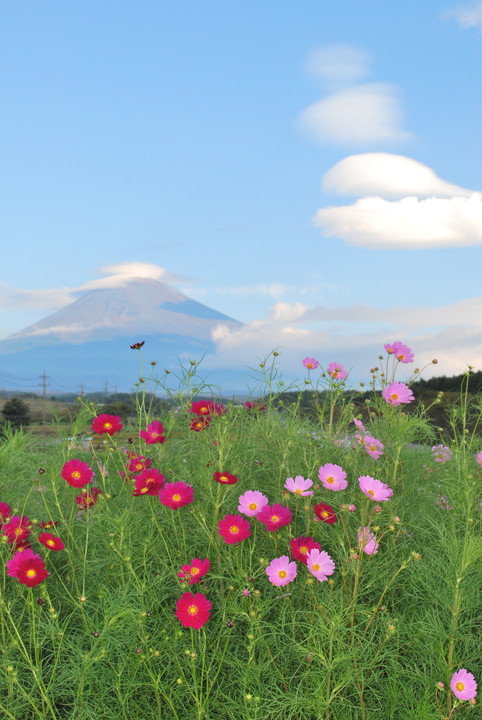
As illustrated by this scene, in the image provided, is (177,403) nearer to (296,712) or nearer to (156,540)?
(156,540)

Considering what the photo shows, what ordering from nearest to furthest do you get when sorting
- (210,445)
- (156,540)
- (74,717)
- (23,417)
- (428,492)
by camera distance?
(74,717)
(156,540)
(210,445)
(428,492)
(23,417)

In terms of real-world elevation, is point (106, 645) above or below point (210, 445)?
below

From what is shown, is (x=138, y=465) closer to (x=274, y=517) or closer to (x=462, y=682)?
(x=274, y=517)

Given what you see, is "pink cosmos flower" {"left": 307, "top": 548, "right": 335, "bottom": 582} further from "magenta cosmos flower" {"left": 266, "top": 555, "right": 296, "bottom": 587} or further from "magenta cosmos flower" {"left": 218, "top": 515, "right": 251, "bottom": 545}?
"magenta cosmos flower" {"left": 218, "top": 515, "right": 251, "bottom": 545}

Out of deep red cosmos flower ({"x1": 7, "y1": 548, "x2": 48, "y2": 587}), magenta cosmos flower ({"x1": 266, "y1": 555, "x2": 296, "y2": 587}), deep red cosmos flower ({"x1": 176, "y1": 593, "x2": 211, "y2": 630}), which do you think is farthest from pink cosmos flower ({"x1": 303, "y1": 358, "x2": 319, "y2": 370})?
deep red cosmos flower ({"x1": 7, "y1": 548, "x2": 48, "y2": 587})

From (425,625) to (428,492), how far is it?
143cm

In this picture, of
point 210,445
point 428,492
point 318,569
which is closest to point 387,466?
point 428,492

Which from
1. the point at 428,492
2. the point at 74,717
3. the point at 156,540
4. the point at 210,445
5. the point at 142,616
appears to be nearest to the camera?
the point at 142,616

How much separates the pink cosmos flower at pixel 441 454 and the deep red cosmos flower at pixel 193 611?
91.4 inches

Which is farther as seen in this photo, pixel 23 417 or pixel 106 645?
pixel 23 417

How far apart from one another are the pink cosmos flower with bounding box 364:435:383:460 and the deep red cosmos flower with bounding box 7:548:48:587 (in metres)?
1.67

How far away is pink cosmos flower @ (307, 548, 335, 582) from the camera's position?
2148 mm

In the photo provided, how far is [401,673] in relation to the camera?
7.72 ft

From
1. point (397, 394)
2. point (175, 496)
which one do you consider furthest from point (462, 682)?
point (397, 394)
